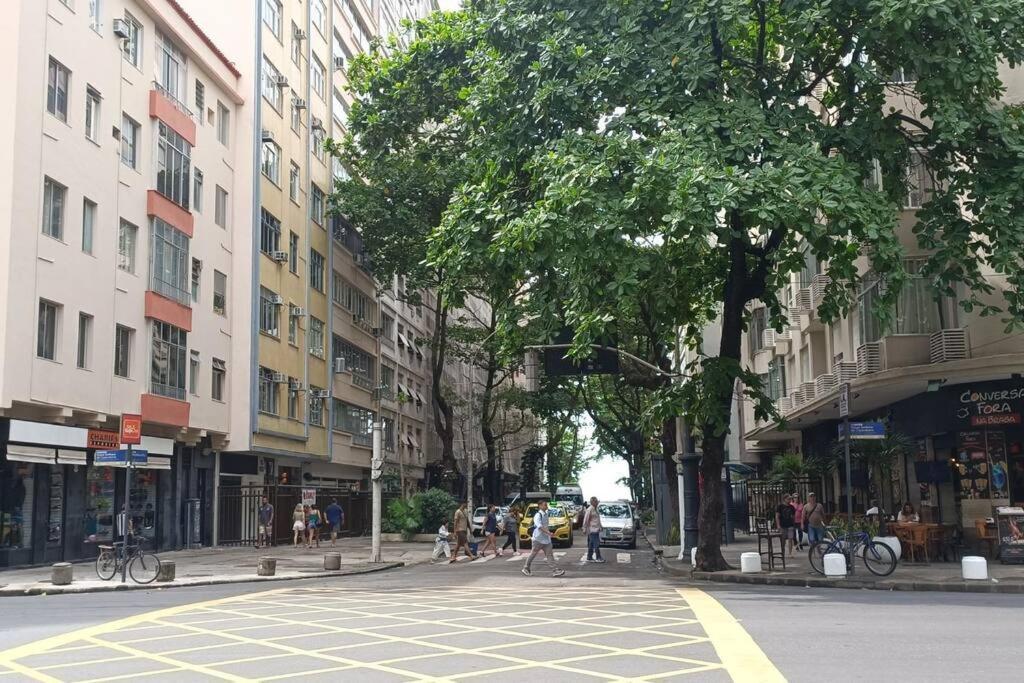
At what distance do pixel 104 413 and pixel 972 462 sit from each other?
71.5 feet

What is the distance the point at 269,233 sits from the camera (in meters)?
39.8

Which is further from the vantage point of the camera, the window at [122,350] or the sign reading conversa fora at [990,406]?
the window at [122,350]

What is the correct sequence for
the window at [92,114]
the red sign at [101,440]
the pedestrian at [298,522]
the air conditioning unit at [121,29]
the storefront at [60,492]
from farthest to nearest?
1. the pedestrian at [298,522]
2. the air conditioning unit at [121,29]
3. the window at [92,114]
4. the red sign at [101,440]
5. the storefront at [60,492]

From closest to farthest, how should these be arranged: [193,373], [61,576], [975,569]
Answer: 1. [975,569]
2. [61,576]
3. [193,373]

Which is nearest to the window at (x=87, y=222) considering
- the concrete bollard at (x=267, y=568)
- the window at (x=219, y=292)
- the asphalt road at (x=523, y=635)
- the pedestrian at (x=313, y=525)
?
the window at (x=219, y=292)

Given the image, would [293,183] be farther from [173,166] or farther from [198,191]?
[173,166]

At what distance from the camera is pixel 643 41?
19547 millimetres

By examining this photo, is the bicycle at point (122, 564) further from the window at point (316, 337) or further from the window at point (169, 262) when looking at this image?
the window at point (316, 337)

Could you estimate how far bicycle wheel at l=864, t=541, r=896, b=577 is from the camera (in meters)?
19.6

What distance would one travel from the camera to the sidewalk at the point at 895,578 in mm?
17922

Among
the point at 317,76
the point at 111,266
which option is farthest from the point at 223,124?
the point at 111,266

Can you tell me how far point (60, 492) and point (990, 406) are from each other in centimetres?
2299

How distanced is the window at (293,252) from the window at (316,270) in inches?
61.9

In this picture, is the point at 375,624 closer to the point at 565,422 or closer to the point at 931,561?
the point at 931,561
